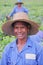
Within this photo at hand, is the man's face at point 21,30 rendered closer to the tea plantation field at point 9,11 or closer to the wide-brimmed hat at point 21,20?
the wide-brimmed hat at point 21,20

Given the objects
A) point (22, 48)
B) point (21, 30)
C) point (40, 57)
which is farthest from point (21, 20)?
point (40, 57)

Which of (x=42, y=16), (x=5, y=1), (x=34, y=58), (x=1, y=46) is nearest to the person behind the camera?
(x=34, y=58)

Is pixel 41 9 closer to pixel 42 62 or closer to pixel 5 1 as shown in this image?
pixel 5 1

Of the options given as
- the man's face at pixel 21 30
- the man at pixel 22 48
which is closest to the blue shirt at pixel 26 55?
the man at pixel 22 48

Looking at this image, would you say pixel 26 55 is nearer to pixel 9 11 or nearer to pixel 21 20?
pixel 21 20

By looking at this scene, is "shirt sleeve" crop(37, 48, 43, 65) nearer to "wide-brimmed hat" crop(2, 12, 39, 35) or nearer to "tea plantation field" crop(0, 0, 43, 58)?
"wide-brimmed hat" crop(2, 12, 39, 35)

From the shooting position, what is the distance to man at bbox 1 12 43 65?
4504 millimetres

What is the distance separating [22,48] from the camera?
457 centimetres

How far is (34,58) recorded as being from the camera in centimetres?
452

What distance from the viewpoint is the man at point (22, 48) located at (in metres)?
4.50

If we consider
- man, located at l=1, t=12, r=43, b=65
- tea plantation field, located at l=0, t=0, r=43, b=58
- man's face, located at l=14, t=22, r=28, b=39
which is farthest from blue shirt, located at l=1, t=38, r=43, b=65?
tea plantation field, located at l=0, t=0, r=43, b=58

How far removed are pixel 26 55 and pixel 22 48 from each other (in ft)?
0.37

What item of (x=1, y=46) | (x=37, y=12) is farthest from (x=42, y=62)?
(x=37, y=12)

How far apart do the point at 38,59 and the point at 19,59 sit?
238 millimetres
